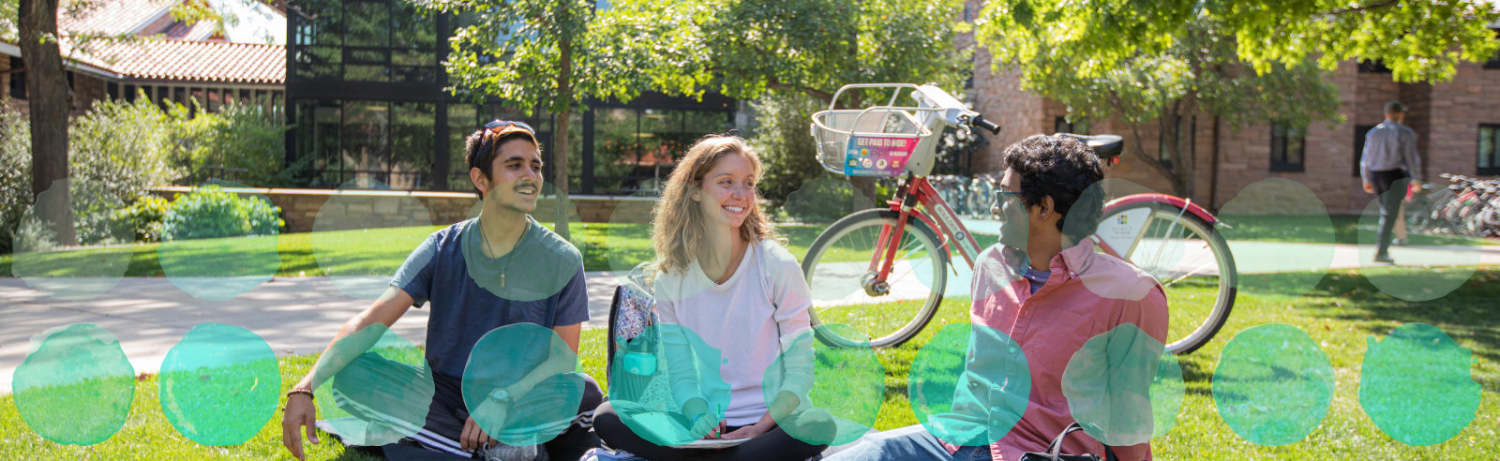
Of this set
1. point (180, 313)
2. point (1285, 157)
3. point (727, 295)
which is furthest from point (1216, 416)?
point (1285, 157)

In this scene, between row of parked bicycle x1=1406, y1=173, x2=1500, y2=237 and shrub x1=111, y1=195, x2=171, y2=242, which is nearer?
shrub x1=111, y1=195, x2=171, y2=242

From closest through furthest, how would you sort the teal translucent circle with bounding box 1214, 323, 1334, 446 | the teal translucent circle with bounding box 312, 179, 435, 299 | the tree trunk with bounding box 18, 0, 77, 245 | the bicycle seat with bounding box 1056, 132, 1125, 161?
the teal translucent circle with bounding box 1214, 323, 1334, 446, the bicycle seat with bounding box 1056, 132, 1125, 161, the teal translucent circle with bounding box 312, 179, 435, 299, the tree trunk with bounding box 18, 0, 77, 245

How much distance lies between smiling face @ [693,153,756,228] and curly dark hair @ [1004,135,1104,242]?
2.62ft

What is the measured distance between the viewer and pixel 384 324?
107 inches

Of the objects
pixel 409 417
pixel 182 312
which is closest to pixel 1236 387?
pixel 409 417

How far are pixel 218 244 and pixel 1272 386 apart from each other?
10691 millimetres

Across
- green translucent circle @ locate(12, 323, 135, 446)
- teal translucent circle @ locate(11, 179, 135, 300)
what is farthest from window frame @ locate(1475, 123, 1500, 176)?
green translucent circle @ locate(12, 323, 135, 446)

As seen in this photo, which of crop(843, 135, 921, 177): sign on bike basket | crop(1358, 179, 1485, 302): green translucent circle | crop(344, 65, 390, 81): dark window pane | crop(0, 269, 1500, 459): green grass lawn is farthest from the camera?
crop(344, 65, 390, 81): dark window pane

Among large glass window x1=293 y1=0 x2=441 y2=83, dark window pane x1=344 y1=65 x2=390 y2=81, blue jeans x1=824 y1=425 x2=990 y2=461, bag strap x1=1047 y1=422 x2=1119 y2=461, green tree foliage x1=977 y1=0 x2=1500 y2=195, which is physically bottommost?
blue jeans x1=824 y1=425 x2=990 y2=461

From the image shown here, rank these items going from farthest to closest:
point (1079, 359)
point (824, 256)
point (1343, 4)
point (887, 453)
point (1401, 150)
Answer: point (1401, 150)
point (1343, 4)
point (824, 256)
point (887, 453)
point (1079, 359)

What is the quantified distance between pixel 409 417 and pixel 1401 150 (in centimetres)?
978

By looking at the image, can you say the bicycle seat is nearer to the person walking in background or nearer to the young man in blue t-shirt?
the young man in blue t-shirt

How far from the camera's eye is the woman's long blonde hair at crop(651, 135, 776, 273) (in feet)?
8.44

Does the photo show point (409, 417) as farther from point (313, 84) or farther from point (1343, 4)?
point (313, 84)
